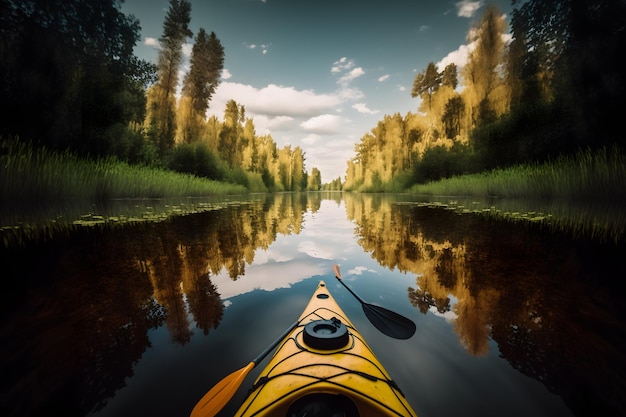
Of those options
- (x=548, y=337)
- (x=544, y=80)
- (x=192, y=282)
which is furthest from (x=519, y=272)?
(x=544, y=80)

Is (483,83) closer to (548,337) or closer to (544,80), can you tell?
(544,80)

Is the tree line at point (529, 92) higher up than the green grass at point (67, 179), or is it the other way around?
the tree line at point (529, 92)

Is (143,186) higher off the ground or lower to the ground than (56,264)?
higher

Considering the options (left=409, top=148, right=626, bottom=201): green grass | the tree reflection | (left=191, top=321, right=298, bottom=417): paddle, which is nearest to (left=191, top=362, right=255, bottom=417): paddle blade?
(left=191, top=321, right=298, bottom=417): paddle

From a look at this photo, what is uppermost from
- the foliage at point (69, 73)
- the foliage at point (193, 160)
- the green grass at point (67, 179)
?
the foliage at point (69, 73)

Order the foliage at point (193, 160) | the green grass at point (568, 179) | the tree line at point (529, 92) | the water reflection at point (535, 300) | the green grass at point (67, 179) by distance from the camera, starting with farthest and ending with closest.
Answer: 1. the foliage at point (193, 160)
2. the tree line at point (529, 92)
3. the green grass at point (568, 179)
4. the green grass at point (67, 179)
5. the water reflection at point (535, 300)

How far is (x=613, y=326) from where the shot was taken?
7.23 ft

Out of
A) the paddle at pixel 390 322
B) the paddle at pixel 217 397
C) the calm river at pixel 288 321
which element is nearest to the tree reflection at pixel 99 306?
the calm river at pixel 288 321

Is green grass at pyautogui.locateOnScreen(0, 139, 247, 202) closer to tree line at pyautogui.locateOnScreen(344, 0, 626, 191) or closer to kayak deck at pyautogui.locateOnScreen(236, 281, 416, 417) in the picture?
kayak deck at pyautogui.locateOnScreen(236, 281, 416, 417)

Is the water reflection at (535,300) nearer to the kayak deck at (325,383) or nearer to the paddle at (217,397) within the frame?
the kayak deck at (325,383)

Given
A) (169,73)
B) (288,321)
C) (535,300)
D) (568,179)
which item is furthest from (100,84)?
(568,179)

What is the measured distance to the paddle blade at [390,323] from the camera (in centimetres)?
219

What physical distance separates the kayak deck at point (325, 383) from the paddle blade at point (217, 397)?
12 cm

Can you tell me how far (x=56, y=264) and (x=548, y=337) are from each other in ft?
18.3
